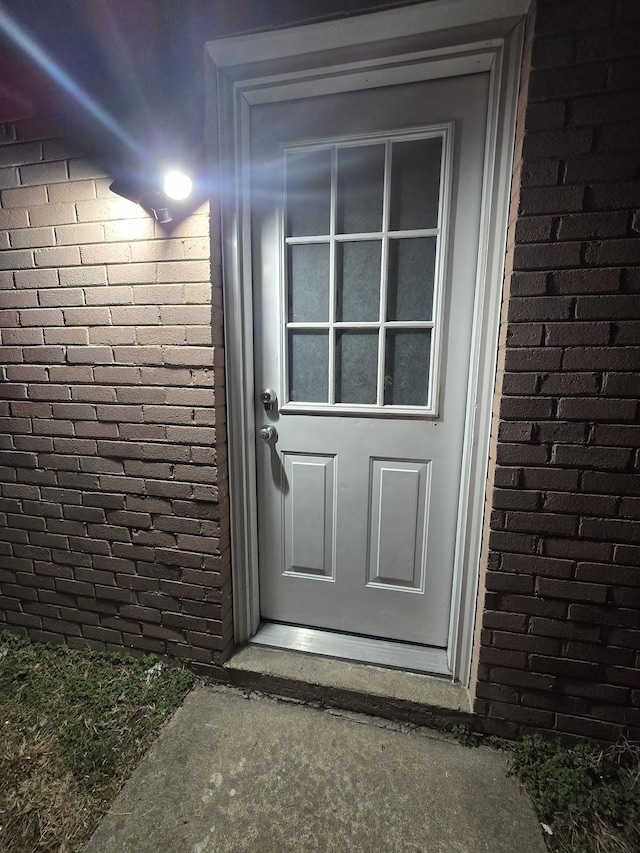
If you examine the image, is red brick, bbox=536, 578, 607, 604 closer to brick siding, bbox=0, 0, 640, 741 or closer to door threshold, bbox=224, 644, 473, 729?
brick siding, bbox=0, 0, 640, 741

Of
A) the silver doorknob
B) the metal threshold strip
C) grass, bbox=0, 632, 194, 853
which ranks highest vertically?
the silver doorknob

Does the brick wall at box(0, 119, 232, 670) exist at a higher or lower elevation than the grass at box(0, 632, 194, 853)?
higher

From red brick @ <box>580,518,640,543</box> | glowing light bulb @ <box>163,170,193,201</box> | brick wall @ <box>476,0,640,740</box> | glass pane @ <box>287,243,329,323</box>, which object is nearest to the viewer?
brick wall @ <box>476,0,640,740</box>

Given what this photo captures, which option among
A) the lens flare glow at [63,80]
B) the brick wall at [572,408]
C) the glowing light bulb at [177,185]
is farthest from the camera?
the lens flare glow at [63,80]

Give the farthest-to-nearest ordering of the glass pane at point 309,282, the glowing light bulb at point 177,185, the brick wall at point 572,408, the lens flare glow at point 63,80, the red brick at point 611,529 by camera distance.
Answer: the glass pane at point 309,282
the lens flare glow at point 63,80
the glowing light bulb at point 177,185
the red brick at point 611,529
the brick wall at point 572,408

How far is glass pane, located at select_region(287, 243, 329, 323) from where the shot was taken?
1.51m

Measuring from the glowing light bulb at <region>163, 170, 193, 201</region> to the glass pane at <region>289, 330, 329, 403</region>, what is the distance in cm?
62

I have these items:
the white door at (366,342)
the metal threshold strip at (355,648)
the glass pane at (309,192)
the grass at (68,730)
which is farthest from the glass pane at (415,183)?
the grass at (68,730)

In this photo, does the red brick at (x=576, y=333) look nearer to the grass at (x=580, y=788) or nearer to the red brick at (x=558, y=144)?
the red brick at (x=558, y=144)

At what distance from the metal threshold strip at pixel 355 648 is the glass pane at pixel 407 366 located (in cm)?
108

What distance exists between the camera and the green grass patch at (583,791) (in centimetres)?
106

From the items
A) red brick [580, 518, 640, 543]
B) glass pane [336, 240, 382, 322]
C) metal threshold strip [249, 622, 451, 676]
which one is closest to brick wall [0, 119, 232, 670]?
metal threshold strip [249, 622, 451, 676]

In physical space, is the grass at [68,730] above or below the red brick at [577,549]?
below

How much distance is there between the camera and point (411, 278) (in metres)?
1.44
